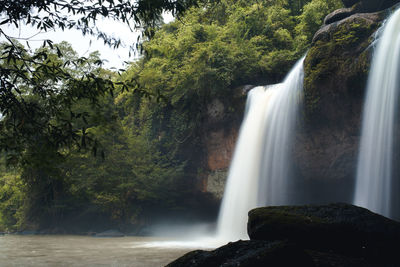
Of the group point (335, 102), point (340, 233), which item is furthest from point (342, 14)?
point (340, 233)

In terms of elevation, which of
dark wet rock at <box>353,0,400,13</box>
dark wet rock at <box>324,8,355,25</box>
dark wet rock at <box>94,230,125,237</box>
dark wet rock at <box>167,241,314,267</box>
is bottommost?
dark wet rock at <box>94,230,125,237</box>

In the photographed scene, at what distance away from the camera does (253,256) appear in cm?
380

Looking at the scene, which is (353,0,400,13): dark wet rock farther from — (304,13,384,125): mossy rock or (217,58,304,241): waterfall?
→ (217,58,304,241): waterfall

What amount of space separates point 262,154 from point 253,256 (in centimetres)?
1125

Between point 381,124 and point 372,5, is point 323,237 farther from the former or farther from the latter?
point 372,5

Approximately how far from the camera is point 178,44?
19.9 meters

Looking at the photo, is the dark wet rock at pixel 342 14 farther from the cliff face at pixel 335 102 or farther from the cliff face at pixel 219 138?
the cliff face at pixel 219 138

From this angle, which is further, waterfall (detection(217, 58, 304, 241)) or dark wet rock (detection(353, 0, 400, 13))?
waterfall (detection(217, 58, 304, 241))

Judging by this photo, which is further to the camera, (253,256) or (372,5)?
(372,5)

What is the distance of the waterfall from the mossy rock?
0.80 m

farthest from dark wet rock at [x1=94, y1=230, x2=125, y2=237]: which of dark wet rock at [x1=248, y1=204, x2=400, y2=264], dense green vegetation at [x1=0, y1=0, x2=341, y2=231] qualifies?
dark wet rock at [x1=248, y1=204, x2=400, y2=264]

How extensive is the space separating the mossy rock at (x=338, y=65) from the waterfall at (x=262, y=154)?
80 centimetres

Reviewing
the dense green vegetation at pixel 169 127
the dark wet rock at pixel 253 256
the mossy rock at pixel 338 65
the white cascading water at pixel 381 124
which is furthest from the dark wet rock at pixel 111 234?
the dark wet rock at pixel 253 256

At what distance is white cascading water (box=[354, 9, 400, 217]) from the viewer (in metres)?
10.7
